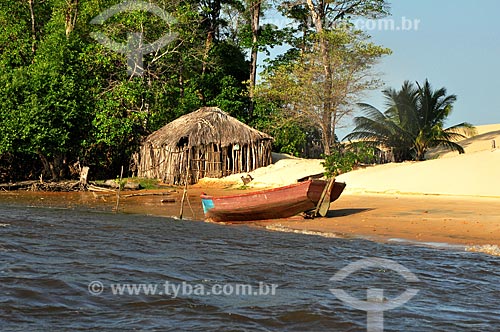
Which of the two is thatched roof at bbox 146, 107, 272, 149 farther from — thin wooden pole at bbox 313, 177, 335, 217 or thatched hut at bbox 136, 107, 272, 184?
thin wooden pole at bbox 313, 177, 335, 217

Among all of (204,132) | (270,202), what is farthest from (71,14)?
(270,202)

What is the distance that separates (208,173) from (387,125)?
7.72 metres

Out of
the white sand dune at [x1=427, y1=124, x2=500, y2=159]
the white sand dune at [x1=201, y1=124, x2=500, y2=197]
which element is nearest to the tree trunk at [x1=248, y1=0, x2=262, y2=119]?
the white sand dune at [x1=201, y1=124, x2=500, y2=197]

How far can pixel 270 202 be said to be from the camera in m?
12.2

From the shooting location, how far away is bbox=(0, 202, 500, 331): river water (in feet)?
17.6

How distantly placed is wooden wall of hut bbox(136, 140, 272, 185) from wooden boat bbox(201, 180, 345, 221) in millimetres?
9420

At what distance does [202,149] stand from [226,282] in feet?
51.4

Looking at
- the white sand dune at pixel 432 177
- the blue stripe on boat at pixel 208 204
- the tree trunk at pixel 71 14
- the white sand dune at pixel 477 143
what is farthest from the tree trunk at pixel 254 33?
the blue stripe on boat at pixel 208 204

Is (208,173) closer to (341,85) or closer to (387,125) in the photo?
(341,85)

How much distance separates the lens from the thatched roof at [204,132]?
71.7 feet

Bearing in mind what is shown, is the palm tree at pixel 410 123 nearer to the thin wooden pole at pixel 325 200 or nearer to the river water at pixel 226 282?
the thin wooden pole at pixel 325 200

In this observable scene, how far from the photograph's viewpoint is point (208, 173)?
2238cm

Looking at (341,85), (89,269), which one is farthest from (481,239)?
(341,85)

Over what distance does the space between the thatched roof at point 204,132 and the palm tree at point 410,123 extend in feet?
15.6
